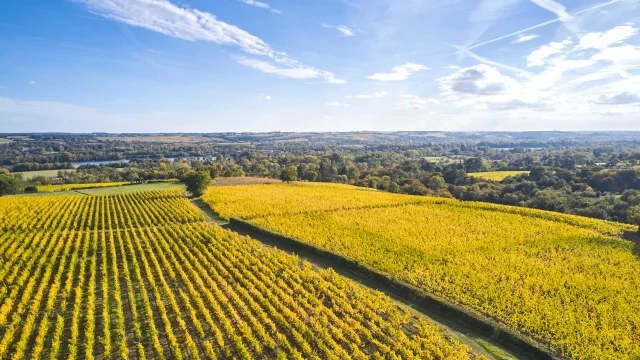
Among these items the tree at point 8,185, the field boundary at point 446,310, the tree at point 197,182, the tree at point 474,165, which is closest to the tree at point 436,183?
the tree at point 474,165

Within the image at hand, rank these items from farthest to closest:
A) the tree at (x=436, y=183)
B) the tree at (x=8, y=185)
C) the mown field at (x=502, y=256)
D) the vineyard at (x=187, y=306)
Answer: the tree at (x=436, y=183)
the tree at (x=8, y=185)
the mown field at (x=502, y=256)
the vineyard at (x=187, y=306)

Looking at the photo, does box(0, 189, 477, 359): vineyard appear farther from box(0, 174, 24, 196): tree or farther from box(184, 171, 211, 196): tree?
box(0, 174, 24, 196): tree

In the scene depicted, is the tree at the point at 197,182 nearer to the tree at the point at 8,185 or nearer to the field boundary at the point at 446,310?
the tree at the point at 8,185

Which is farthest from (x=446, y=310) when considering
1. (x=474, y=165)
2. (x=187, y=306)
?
(x=474, y=165)

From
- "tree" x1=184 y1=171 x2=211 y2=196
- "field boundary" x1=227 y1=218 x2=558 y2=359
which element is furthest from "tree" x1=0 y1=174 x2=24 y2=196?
"field boundary" x1=227 y1=218 x2=558 y2=359

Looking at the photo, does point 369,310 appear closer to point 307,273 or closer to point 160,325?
point 307,273

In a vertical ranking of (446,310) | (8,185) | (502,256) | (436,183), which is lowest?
(436,183)

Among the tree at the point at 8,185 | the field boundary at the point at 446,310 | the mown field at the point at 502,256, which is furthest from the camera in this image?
the tree at the point at 8,185

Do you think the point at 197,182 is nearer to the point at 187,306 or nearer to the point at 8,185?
the point at 8,185
